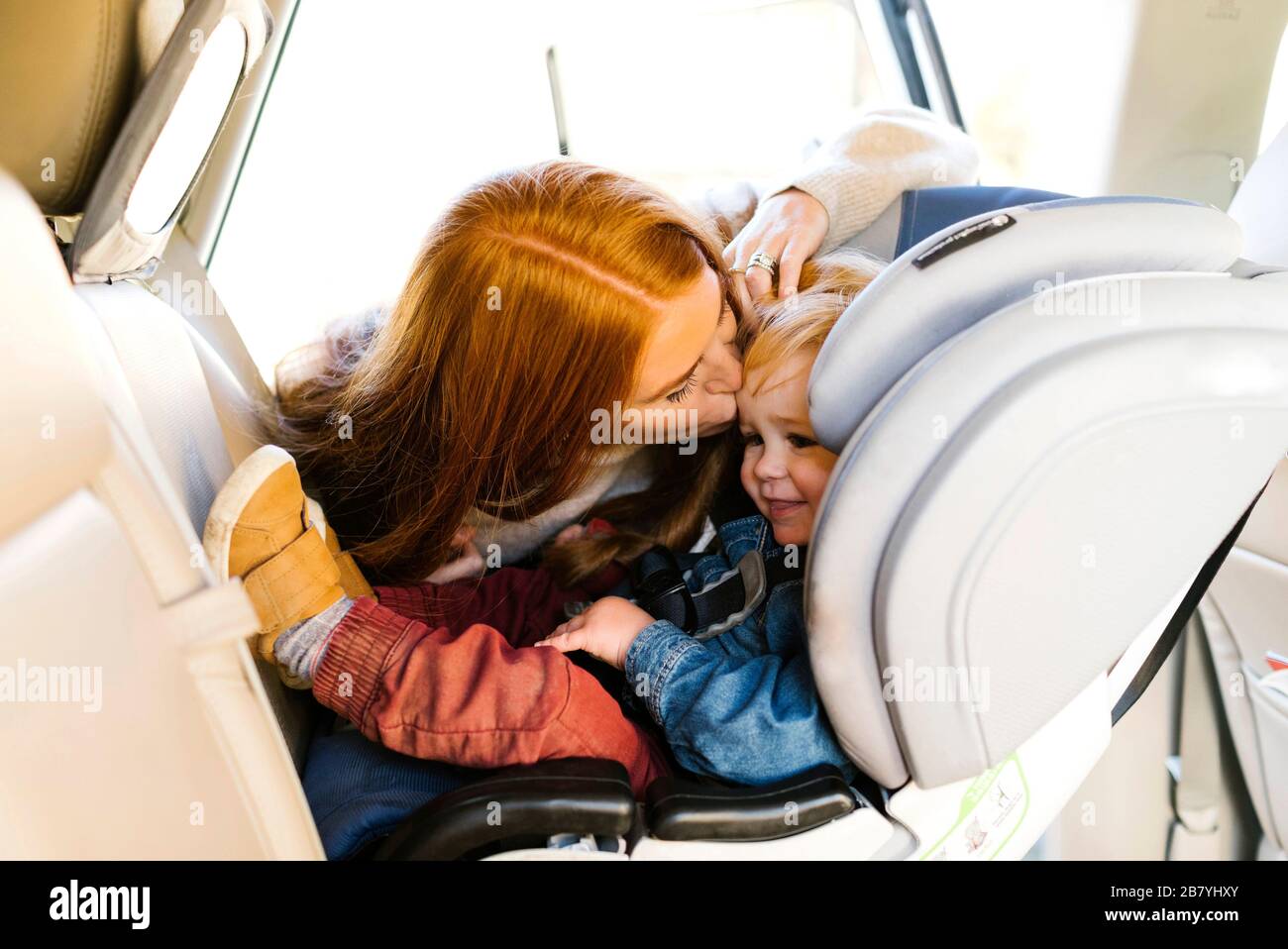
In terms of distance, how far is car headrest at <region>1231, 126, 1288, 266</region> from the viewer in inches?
53.6

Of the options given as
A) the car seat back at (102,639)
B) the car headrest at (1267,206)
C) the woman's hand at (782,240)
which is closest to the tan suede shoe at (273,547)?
the car seat back at (102,639)

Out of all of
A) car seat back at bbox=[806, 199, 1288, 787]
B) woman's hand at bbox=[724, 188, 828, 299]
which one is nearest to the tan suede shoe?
car seat back at bbox=[806, 199, 1288, 787]

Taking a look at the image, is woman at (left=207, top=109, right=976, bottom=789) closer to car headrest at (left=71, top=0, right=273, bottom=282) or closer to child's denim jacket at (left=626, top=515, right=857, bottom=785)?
child's denim jacket at (left=626, top=515, right=857, bottom=785)

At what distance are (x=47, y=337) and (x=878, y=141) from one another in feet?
4.31

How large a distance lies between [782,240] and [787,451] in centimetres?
38

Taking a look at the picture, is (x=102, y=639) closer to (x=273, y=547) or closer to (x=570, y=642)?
(x=273, y=547)

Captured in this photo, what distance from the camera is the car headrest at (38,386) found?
0.53m

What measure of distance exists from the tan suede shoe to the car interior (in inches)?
1.9

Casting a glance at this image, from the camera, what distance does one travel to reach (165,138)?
80 cm
